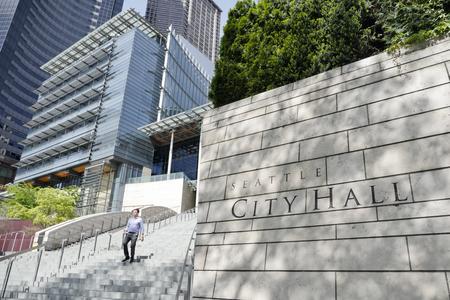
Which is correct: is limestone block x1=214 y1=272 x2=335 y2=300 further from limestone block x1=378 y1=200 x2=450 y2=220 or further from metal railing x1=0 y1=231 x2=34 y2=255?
metal railing x1=0 y1=231 x2=34 y2=255

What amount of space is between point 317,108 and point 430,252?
2.53 metres

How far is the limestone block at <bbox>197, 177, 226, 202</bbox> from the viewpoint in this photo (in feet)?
18.3

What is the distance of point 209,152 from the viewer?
20.2ft

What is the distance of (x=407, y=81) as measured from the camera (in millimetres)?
4598

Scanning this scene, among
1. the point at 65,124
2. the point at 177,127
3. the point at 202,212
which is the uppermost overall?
the point at 65,124

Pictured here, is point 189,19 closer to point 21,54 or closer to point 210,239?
point 21,54

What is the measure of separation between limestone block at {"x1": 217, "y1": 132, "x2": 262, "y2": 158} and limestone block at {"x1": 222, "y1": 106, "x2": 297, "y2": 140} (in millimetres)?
100

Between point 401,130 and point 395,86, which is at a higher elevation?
point 395,86

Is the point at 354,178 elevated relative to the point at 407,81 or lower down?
lower down

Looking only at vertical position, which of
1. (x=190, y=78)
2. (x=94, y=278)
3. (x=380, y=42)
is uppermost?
(x=190, y=78)

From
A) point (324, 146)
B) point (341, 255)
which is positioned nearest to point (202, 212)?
point (324, 146)

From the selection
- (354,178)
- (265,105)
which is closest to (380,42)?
(265,105)

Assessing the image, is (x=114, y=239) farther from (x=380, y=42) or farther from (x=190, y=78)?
(x=190, y=78)

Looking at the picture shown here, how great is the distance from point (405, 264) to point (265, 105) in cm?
328
